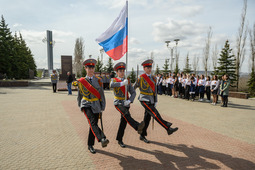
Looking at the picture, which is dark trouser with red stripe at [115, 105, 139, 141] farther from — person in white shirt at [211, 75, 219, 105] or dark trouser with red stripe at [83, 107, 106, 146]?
person in white shirt at [211, 75, 219, 105]

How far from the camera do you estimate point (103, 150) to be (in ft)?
14.3

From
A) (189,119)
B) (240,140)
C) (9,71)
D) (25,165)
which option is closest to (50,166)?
(25,165)

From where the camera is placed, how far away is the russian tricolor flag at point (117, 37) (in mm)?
4918

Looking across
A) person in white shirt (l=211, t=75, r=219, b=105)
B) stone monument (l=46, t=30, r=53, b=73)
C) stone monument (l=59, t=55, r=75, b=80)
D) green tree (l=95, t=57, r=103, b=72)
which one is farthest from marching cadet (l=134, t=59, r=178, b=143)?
stone monument (l=46, t=30, r=53, b=73)

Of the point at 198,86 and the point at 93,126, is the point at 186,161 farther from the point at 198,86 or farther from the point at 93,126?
the point at 198,86

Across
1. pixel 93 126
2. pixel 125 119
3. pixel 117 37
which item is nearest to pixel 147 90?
pixel 125 119

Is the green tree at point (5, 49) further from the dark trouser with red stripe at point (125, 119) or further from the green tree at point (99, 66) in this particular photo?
the dark trouser with red stripe at point (125, 119)

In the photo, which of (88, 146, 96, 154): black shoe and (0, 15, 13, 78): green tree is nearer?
(88, 146, 96, 154): black shoe

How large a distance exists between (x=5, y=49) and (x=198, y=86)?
2812 centimetres

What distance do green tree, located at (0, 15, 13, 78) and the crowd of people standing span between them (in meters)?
24.0

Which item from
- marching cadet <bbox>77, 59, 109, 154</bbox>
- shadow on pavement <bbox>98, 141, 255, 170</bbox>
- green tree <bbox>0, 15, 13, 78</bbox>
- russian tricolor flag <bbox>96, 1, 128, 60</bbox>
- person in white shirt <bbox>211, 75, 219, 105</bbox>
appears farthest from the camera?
green tree <bbox>0, 15, 13, 78</bbox>

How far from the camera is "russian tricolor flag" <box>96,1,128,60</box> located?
16.1 ft

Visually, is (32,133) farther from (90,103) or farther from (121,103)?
(121,103)

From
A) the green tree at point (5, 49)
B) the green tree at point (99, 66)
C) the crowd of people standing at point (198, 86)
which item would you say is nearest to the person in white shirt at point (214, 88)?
the crowd of people standing at point (198, 86)
